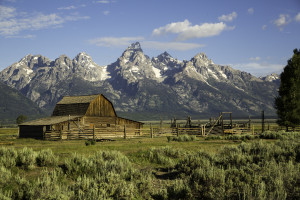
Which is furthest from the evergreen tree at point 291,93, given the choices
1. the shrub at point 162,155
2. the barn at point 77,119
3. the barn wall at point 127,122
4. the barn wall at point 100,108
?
the barn wall at point 100,108

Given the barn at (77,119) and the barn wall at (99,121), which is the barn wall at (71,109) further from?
the barn wall at (99,121)

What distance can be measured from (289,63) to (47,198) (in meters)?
40.1

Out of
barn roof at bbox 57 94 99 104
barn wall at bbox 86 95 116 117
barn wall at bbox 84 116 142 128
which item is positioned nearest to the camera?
barn wall at bbox 84 116 142 128

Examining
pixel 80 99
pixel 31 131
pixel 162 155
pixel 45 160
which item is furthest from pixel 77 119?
pixel 45 160

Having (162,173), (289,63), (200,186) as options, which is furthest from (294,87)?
(200,186)

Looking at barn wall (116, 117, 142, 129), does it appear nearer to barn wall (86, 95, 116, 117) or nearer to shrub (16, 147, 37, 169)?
barn wall (86, 95, 116, 117)

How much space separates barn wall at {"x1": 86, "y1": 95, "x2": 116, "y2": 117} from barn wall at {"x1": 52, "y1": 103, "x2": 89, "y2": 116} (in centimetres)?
101

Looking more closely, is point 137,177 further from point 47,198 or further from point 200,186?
point 47,198

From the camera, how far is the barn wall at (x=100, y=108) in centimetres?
5409

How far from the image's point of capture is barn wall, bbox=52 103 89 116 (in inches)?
2124

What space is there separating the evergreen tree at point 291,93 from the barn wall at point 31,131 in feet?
114

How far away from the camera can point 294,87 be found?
136ft

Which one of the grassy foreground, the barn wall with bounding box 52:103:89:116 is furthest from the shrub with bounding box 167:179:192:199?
the barn wall with bounding box 52:103:89:116

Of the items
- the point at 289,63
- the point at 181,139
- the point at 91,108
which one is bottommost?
the point at 181,139
